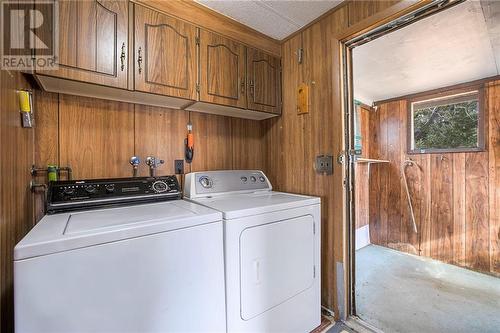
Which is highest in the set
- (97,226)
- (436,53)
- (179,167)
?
(436,53)

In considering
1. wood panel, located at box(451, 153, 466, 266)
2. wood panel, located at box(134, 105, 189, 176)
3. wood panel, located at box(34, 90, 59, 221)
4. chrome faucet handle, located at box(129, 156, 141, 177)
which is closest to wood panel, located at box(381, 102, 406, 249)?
wood panel, located at box(451, 153, 466, 266)

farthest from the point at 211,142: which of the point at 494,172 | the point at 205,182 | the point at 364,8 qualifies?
the point at 494,172

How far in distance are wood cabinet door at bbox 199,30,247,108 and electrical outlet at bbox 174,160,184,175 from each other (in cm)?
55

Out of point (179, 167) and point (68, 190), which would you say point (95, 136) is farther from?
point (179, 167)

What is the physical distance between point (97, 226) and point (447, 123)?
3.69 meters

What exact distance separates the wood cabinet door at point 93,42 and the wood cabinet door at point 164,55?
0.08m

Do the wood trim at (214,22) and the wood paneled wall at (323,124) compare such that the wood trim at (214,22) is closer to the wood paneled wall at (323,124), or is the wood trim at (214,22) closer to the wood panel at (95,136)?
the wood paneled wall at (323,124)

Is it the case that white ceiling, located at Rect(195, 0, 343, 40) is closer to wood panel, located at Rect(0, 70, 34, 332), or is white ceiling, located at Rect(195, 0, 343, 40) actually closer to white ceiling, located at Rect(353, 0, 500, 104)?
white ceiling, located at Rect(353, 0, 500, 104)

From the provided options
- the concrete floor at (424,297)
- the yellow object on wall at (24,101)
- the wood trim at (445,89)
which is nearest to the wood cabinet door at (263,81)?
the yellow object on wall at (24,101)

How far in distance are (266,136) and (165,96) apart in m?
1.11

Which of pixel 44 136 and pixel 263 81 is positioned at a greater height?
pixel 263 81

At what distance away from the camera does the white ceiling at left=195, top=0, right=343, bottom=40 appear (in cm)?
160

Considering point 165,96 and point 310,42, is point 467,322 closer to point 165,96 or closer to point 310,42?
point 310,42

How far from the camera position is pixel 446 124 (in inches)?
110
